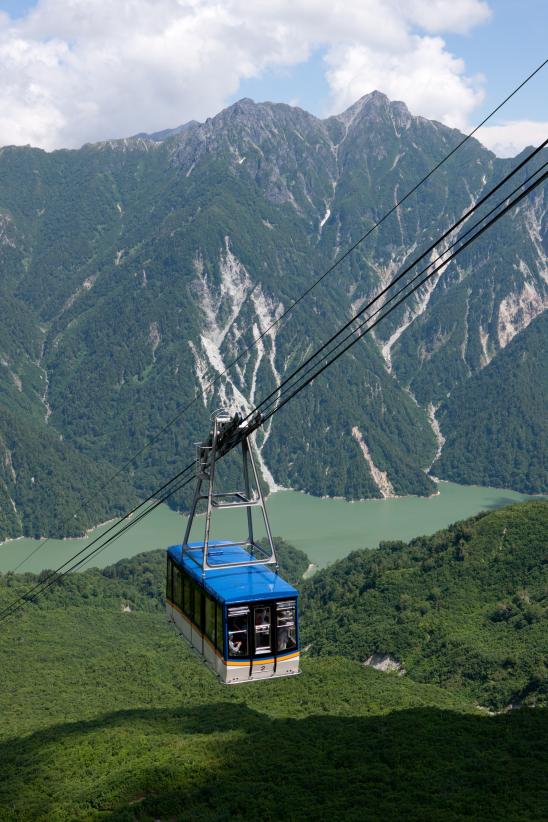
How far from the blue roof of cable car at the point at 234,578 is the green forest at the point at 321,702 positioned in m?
8.37

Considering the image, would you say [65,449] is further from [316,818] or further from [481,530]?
[316,818]

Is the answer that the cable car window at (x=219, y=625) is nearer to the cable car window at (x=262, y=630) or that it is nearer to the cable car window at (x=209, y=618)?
the cable car window at (x=209, y=618)

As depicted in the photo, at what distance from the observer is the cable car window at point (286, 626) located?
85.2ft

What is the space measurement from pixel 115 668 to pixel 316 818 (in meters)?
40.2

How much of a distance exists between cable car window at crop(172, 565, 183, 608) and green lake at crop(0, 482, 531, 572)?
87.9m

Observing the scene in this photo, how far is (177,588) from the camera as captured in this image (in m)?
31.2

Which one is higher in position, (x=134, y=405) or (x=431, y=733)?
(x=134, y=405)

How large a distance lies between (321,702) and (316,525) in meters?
92.1

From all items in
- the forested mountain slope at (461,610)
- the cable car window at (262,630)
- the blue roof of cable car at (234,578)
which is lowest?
the forested mountain slope at (461,610)

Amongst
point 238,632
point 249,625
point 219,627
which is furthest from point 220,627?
point 249,625

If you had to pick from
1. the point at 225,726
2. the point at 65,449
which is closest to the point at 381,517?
the point at 65,449

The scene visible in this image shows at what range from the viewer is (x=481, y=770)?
34.8 meters

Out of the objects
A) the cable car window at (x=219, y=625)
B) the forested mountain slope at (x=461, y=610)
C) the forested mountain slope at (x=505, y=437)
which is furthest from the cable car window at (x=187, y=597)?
the forested mountain slope at (x=505, y=437)

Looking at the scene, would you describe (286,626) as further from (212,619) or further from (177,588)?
(177,588)
